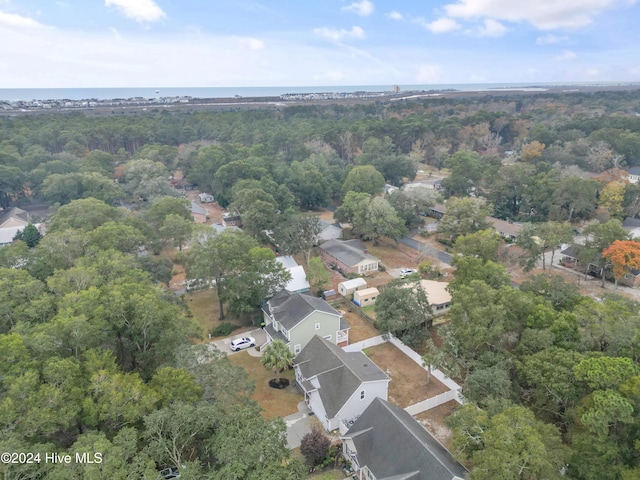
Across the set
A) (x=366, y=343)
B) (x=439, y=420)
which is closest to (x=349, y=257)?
(x=366, y=343)

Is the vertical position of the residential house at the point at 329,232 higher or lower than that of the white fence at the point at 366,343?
higher

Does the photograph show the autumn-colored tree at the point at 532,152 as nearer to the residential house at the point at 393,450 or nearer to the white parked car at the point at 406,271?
the white parked car at the point at 406,271

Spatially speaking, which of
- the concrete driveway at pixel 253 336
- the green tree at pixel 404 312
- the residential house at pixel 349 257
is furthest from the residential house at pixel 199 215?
the green tree at pixel 404 312

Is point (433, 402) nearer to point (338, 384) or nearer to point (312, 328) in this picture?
point (338, 384)

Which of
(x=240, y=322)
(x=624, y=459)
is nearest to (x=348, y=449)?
(x=624, y=459)

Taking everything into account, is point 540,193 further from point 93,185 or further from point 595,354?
point 93,185

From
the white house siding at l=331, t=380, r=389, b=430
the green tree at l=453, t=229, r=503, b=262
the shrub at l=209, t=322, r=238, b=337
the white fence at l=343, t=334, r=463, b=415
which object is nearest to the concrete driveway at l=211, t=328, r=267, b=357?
the shrub at l=209, t=322, r=238, b=337

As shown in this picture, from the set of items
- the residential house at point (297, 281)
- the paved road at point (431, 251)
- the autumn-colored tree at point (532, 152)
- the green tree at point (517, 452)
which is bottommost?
the paved road at point (431, 251)
